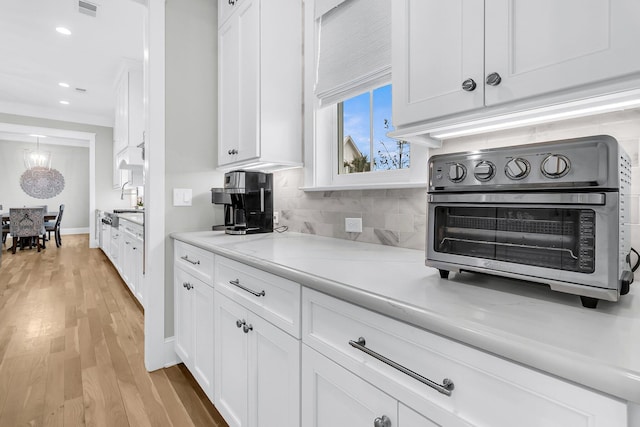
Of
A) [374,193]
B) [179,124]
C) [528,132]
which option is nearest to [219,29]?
[179,124]

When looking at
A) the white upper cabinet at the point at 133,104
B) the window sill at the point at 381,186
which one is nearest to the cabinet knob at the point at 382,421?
the window sill at the point at 381,186

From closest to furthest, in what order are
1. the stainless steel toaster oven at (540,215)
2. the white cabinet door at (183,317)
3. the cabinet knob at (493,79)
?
the stainless steel toaster oven at (540,215) < the cabinet knob at (493,79) < the white cabinet door at (183,317)

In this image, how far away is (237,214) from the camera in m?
2.17

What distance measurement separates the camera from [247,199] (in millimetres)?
2096

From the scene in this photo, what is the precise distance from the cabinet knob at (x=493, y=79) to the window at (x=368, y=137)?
2.31 ft

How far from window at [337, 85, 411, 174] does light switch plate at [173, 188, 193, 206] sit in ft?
3.63

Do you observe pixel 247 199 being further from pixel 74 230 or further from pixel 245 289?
pixel 74 230

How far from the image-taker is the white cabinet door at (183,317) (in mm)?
1930

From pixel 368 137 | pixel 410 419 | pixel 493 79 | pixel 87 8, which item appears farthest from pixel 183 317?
pixel 87 8

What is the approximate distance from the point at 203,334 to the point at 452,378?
1467 mm

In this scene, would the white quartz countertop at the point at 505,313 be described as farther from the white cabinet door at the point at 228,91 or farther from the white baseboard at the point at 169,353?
the white baseboard at the point at 169,353

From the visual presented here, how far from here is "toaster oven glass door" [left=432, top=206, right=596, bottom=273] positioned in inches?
25.9

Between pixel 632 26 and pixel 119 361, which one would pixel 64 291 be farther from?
pixel 632 26

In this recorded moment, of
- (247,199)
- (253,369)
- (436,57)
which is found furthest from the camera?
(247,199)
